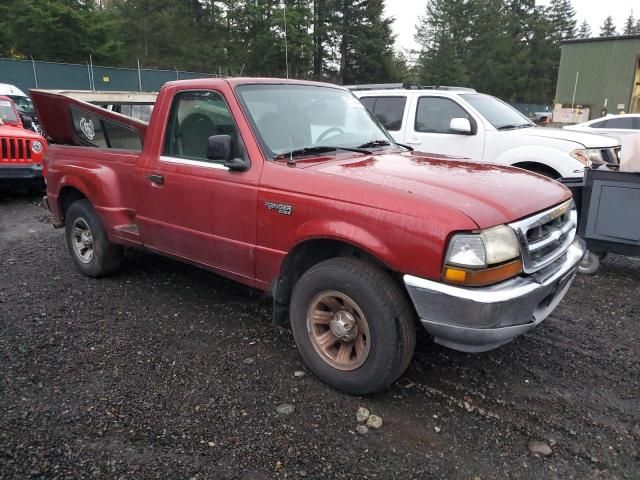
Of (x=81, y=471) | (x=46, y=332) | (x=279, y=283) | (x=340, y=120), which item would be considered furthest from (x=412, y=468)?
(x=46, y=332)

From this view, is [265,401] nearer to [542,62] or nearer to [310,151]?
[310,151]

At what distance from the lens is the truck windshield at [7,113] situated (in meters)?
9.60

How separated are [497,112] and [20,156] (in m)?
8.01

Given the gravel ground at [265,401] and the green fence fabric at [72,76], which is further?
the green fence fabric at [72,76]

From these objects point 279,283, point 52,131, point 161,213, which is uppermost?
point 52,131

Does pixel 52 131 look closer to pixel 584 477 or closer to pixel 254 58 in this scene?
pixel 584 477

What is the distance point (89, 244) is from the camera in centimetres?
500

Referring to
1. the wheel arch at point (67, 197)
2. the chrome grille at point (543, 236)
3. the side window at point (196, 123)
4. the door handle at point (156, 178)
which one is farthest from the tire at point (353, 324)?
the wheel arch at point (67, 197)

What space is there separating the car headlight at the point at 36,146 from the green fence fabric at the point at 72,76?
13.2 meters

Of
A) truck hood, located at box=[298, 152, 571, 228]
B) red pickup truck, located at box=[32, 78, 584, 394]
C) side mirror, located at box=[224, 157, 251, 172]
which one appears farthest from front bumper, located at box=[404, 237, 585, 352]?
side mirror, located at box=[224, 157, 251, 172]

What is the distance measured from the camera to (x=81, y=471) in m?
2.39

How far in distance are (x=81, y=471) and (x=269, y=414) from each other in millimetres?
983

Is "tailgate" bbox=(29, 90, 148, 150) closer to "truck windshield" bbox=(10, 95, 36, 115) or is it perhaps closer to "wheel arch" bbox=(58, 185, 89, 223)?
"wheel arch" bbox=(58, 185, 89, 223)

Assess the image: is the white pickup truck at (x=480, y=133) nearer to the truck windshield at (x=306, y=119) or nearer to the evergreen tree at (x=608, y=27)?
the truck windshield at (x=306, y=119)
